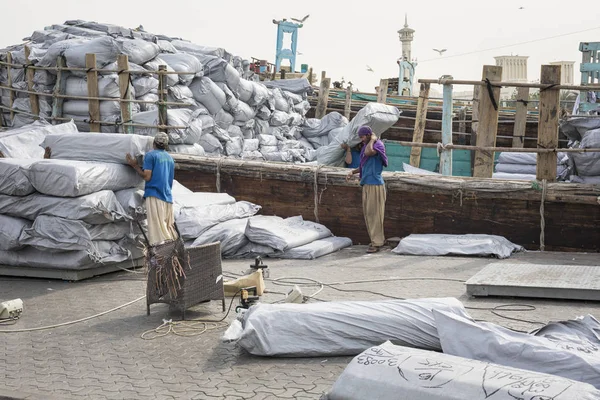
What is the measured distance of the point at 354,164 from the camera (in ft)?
41.2

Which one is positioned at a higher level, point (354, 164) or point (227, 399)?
point (354, 164)

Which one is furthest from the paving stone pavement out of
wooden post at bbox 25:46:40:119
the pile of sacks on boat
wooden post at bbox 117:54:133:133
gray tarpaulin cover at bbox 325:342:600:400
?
wooden post at bbox 25:46:40:119

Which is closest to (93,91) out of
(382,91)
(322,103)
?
(382,91)

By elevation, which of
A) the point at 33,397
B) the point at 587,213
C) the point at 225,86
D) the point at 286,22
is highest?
the point at 286,22

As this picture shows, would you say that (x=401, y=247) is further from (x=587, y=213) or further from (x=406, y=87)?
(x=406, y=87)

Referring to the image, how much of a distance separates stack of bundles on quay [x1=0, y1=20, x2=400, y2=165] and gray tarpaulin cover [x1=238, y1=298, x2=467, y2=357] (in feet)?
22.6

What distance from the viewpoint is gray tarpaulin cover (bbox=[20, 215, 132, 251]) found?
870 centimetres

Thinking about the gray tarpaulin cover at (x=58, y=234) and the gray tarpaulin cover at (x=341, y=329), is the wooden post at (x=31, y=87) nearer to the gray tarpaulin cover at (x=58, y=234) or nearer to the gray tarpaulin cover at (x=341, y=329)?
the gray tarpaulin cover at (x=58, y=234)

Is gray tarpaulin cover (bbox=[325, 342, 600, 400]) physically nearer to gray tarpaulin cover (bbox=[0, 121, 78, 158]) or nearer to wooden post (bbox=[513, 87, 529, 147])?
gray tarpaulin cover (bbox=[0, 121, 78, 158])

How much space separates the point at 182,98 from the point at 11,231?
7434 mm

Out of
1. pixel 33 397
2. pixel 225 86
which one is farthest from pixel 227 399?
pixel 225 86

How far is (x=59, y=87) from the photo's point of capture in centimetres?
1544

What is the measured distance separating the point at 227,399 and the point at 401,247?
5.82 m

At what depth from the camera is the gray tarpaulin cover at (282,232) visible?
1026 cm
